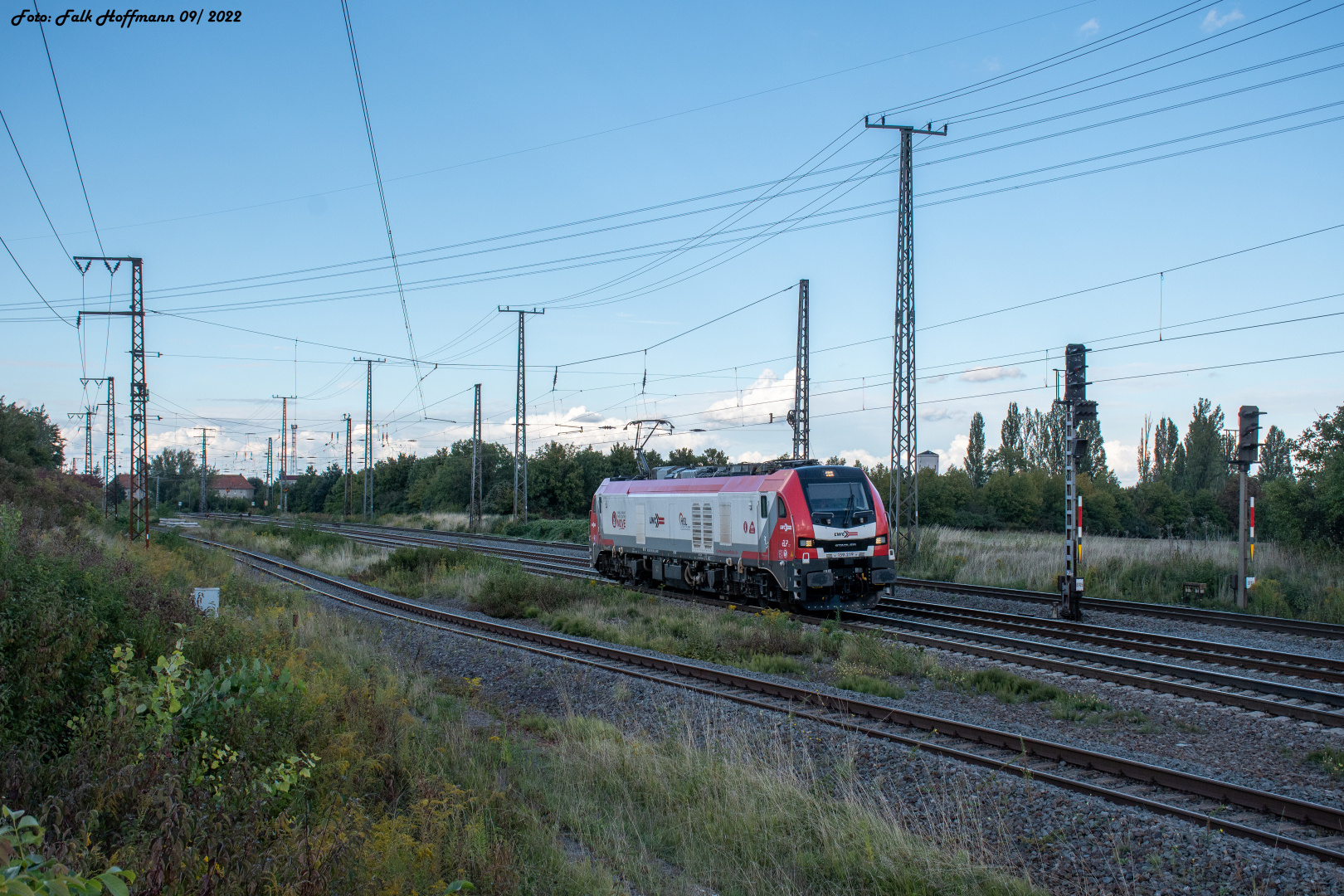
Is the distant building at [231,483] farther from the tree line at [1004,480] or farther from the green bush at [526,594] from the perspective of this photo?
the green bush at [526,594]

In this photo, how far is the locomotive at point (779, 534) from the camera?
17.2m

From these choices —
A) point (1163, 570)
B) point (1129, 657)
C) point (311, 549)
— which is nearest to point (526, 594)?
point (1129, 657)

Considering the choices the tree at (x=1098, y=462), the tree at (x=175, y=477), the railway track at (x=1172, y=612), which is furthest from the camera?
the tree at (x=175, y=477)

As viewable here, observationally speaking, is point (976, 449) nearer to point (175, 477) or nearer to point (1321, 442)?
point (1321, 442)

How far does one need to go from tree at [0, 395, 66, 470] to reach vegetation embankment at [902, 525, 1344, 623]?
1300 inches

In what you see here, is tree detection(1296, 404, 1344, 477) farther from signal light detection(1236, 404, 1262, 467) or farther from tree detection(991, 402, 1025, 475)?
tree detection(991, 402, 1025, 475)

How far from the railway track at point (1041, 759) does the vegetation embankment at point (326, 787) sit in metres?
1.57

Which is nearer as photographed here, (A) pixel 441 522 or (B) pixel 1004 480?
(A) pixel 441 522

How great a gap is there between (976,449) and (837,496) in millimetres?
68379

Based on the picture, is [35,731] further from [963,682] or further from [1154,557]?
[1154,557]

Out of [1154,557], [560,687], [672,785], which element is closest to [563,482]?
[1154,557]

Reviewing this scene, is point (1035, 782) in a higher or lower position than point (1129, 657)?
higher

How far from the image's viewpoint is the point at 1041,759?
7.96 meters

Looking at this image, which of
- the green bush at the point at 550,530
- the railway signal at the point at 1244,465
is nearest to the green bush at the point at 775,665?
the railway signal at the point at 1244,465
